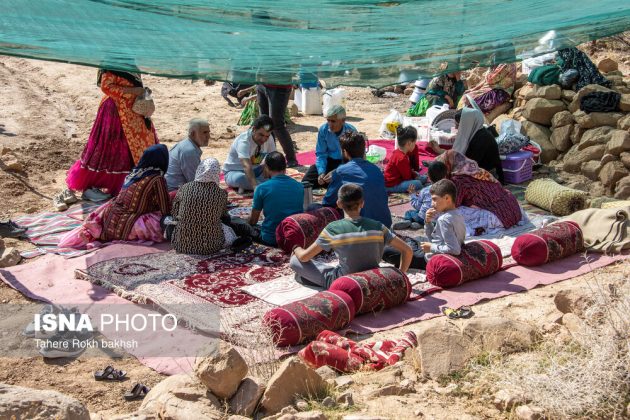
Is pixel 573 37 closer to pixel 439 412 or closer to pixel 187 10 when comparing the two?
pixel 187 10

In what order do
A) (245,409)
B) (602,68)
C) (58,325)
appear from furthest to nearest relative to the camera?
(602,68) → (58,325) → (245,409)

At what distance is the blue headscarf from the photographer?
7.13 meters

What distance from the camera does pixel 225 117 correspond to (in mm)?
12828

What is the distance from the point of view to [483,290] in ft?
20.3

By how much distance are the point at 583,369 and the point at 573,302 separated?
1.17 metres

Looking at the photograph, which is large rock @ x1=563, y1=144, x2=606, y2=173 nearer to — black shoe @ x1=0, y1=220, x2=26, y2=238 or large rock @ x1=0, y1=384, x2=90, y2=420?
black shoe @ x1=0, y1=220, x2=26, y2=238

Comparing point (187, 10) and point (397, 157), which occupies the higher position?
point (187, 10)

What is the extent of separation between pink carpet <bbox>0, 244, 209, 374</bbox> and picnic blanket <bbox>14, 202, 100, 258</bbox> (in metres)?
0.15

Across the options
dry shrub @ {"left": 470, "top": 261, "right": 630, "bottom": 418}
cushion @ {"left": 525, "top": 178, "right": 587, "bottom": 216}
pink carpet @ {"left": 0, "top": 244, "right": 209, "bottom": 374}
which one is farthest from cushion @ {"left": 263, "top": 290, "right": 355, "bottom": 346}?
cushion @ {"left": 525, "top": 178, "right": 587, "bottom": 216}

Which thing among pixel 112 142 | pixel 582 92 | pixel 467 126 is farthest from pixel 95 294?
pixel 582 92

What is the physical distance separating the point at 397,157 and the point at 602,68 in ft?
14.7

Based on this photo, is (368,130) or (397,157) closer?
(397,157)

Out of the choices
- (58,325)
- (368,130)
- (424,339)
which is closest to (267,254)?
(58,325)

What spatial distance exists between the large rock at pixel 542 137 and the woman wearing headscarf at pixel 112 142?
15.2 feet
